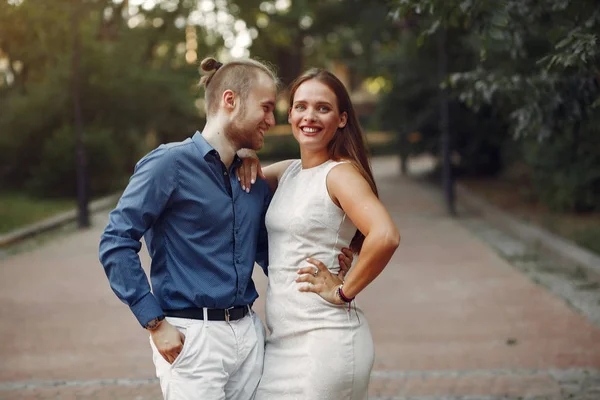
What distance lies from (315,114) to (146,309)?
90 centimetres

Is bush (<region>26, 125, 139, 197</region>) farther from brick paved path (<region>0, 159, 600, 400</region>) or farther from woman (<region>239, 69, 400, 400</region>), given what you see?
woman (<region>239, 69, 400, 400</region>)

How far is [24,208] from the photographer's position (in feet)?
59.8

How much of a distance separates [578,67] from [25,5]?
10.8m

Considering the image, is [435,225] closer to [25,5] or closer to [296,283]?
[25,5]

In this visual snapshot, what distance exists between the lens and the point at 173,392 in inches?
115

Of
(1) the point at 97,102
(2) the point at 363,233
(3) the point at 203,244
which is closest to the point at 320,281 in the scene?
(2) the point at 363,233

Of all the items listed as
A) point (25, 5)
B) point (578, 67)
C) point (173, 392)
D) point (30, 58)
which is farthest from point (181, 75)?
point (173, 392)

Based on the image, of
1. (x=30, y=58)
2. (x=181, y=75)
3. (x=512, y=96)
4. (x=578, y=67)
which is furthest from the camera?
(x=181, y=75)

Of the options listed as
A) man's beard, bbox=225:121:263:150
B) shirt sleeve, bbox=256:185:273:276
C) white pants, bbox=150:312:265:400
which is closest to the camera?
white pants, bbox=150:312:265:400

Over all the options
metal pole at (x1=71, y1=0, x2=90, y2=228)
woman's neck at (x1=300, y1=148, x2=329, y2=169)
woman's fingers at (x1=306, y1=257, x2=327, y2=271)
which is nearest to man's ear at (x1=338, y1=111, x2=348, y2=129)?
woman's neck at (x1=300, y1=148, x2=329, y2=169)

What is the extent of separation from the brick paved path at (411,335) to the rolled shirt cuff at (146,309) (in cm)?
287

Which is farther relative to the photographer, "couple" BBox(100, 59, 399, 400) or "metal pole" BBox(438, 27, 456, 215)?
"metal pole" BBox(438, 27, 456, 215)

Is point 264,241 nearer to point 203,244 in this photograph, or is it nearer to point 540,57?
point 203,244

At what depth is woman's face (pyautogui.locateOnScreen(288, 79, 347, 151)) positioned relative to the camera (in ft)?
9.98
